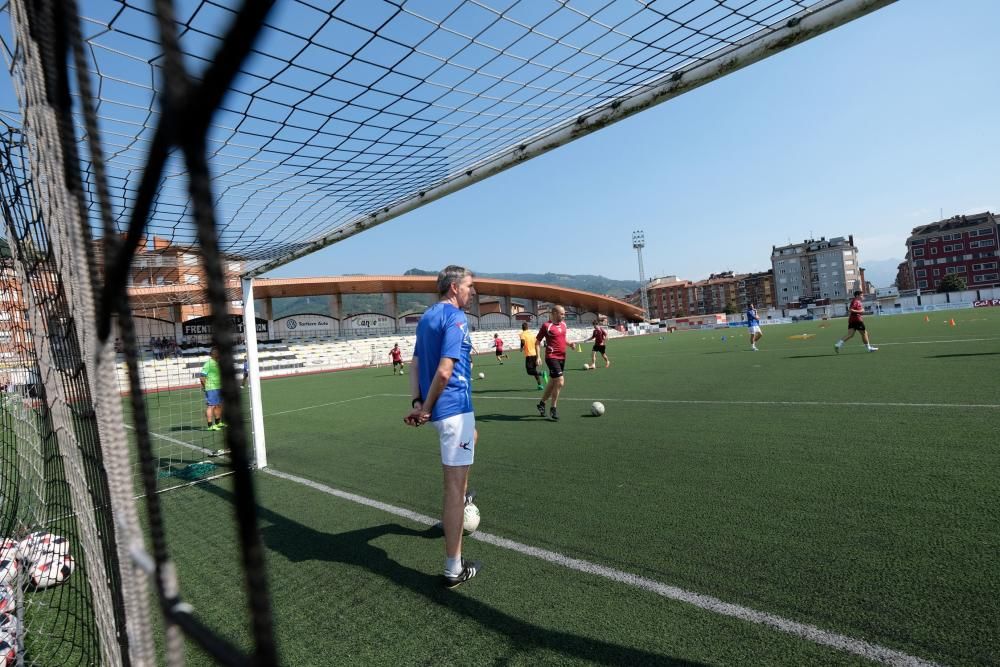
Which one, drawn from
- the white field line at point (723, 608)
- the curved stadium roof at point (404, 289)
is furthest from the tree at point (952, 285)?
the white field line at point (723, 608)

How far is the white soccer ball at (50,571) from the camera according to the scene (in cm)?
342

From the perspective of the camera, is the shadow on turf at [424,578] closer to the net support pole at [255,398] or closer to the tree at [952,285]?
the net support pole at [255,398]

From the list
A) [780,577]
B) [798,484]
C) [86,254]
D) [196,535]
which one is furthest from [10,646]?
[798,484]

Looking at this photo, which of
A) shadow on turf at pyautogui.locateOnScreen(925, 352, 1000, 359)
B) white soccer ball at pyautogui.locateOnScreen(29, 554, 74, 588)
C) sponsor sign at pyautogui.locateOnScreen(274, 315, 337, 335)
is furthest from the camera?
sponsor sign at pyautogui.locateOnScreen(274, 315, 337, 335)

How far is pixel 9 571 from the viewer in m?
3.12

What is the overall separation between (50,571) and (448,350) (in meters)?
3.26

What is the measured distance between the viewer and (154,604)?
10.3ft

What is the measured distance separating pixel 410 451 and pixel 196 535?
2.68 m

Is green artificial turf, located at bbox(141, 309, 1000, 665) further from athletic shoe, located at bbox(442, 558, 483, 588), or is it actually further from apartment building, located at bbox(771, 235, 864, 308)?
apartment building, located at bbox(771, 235, 864, 308)

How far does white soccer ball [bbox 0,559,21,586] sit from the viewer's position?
3029 mm

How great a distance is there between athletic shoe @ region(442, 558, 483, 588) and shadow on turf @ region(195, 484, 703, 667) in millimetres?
48

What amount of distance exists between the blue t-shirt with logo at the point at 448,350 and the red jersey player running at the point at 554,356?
5023 mm

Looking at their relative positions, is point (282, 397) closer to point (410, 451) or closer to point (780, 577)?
point (410, 451)

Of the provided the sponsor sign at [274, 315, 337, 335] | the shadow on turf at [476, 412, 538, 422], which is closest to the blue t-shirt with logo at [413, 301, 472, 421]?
the shadow on turf at [476, 412, 538, 422]
